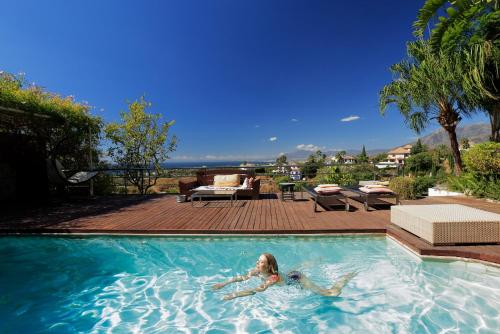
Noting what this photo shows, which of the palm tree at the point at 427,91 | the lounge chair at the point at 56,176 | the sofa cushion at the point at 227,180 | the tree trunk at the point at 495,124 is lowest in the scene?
the sofa cushion at the point at 227,180

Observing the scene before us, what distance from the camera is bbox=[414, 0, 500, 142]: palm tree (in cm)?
619

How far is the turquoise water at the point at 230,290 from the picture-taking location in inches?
81.4

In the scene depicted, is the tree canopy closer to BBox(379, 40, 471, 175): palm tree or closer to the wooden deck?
the wooden deck

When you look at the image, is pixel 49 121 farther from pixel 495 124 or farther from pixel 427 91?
pixel 495 124

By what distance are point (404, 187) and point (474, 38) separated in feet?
13.7

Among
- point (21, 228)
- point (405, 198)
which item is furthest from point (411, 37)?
point (21, 228)

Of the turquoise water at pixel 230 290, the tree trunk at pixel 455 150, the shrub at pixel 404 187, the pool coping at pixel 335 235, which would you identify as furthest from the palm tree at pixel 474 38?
the turquoise water at pixel 230 290

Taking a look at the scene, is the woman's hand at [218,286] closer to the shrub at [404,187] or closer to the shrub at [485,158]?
the shrub at [404,187]

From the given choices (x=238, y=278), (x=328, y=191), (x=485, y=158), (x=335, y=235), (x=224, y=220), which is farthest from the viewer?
(x=485, y=158)

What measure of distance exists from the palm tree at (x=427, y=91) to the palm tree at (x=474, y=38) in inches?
13.0

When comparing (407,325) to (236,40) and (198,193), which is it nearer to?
(198,193)

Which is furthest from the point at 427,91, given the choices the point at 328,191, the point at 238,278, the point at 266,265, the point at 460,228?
the point at 238,278

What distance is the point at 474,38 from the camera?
6488 mm

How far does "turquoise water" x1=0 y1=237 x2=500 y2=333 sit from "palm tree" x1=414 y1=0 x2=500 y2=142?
5709mm
